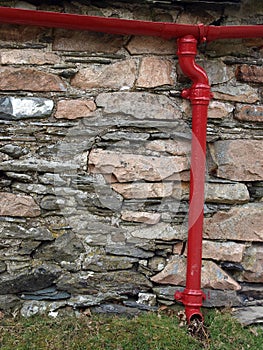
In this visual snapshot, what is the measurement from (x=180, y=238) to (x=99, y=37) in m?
1.49

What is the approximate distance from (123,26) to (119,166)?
91 cm

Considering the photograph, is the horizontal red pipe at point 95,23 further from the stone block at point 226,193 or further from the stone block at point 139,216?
the stone block at point 139,216

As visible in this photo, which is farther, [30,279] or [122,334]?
[30,279]

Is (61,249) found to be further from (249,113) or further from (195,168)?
(249,113)

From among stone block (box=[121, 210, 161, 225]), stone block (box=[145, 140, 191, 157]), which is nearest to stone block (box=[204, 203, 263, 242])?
stone block (box=[121, 210, 161, 225])

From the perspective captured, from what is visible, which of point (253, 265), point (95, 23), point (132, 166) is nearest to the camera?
point (95, 23)

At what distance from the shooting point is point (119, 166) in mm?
3006

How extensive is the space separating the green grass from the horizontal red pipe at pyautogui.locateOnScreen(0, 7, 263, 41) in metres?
1.89

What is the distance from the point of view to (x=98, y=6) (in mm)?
2943

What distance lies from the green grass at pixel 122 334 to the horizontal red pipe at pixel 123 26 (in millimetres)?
1892

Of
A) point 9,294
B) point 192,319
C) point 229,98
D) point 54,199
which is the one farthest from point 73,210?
point 229,98

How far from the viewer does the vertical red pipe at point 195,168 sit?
2934mm

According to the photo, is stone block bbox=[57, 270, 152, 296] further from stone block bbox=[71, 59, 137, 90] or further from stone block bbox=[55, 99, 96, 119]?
stone block bbox=[71, 59, 137, 90]

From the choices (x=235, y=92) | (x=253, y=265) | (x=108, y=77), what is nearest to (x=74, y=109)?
(x=108, y=77)
